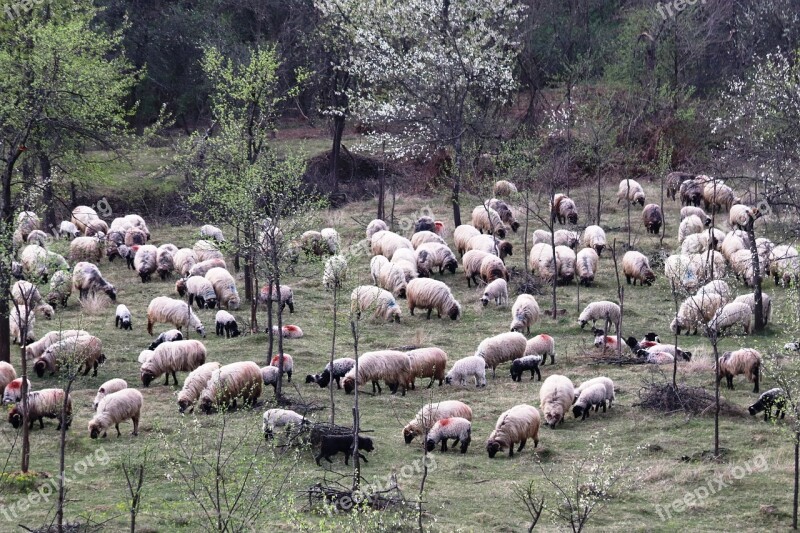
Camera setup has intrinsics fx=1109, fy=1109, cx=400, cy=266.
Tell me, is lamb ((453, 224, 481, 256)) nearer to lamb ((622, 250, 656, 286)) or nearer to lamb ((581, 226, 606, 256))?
lamb ((581, 226, 606, 256))

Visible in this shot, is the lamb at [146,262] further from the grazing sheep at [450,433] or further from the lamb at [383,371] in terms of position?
the grazing sheep at [450,433]

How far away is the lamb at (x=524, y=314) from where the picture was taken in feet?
91.2

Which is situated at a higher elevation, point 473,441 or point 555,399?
point 555,399

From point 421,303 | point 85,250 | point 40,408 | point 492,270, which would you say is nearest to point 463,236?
point 492,270

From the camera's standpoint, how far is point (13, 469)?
17.9 meters

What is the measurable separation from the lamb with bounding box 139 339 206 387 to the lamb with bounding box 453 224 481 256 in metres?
14.2

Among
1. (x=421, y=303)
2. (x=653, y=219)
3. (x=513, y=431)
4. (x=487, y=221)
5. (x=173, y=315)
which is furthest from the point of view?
(x=487, y=221)

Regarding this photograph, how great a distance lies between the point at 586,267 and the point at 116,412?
55.0ft

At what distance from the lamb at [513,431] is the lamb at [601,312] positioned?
8.77m

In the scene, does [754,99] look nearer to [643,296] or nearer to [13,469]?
[643,296]

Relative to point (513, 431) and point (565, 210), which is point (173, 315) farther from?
point (565, 210)

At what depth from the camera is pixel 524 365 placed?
23672 millimetres

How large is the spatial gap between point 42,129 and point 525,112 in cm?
2860

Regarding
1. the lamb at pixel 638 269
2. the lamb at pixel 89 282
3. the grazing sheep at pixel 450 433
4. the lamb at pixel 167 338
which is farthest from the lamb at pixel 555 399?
the lamb at pixel 89 282
